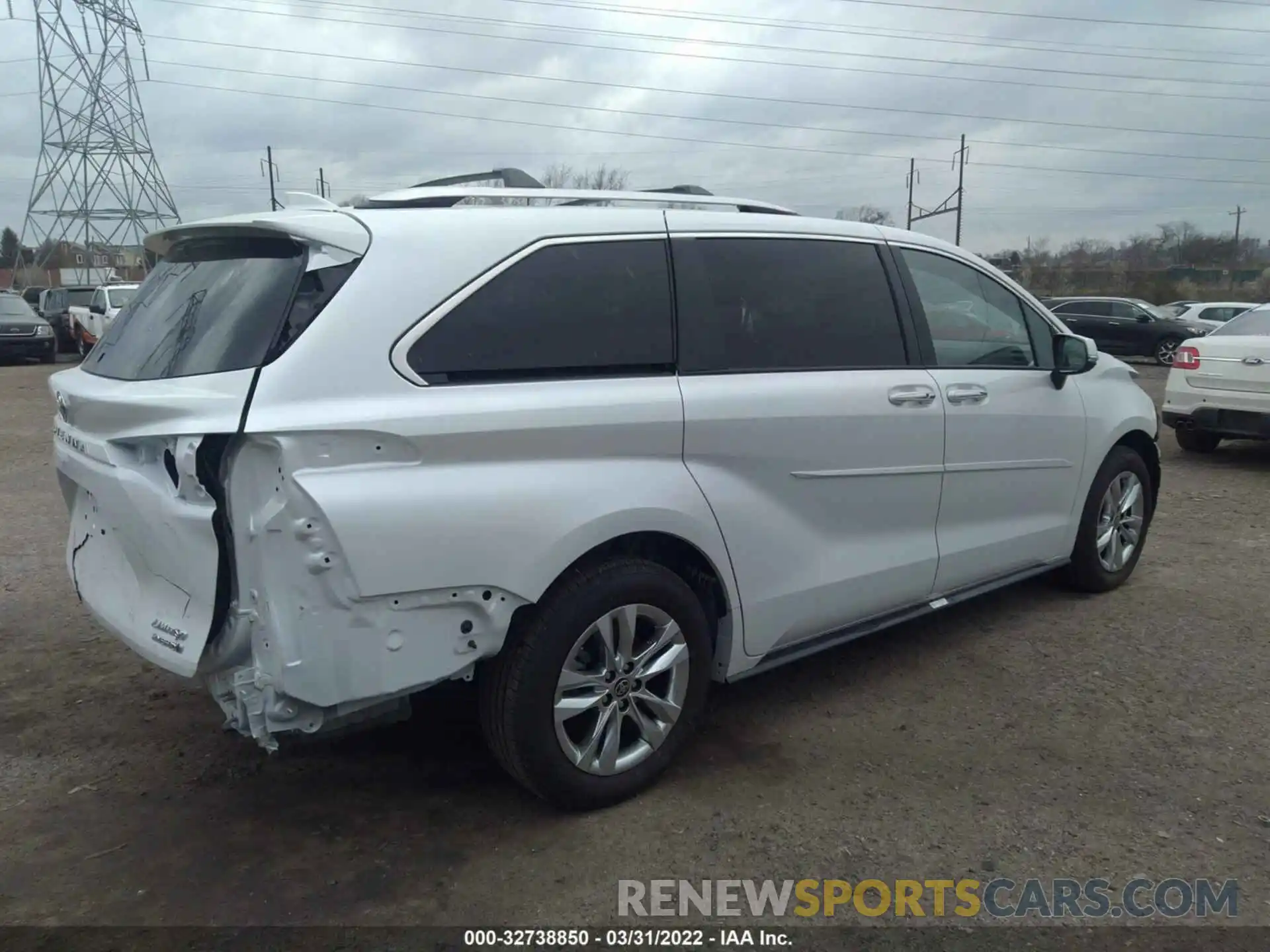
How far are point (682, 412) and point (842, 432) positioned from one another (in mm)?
764

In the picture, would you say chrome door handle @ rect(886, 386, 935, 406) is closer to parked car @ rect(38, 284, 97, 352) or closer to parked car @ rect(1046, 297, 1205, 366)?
parked car @ rect(1046, 297, 1205, 366)

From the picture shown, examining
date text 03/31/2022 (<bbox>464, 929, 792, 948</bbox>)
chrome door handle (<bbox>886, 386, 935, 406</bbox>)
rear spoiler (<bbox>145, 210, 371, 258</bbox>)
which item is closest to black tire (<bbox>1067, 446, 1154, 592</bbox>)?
chrome door handle (<bbox>886, 386, 935, 406</bbox>)

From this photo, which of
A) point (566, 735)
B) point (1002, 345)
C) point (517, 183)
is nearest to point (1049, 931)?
point (566, 735)

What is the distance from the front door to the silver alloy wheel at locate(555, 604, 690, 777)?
1.53 m

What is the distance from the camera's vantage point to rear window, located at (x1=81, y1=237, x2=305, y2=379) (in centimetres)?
269

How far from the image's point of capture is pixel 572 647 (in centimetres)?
292

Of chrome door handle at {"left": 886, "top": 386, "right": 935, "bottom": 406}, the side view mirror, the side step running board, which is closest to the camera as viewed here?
the side step running board

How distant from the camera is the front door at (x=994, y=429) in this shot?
4.14 meters

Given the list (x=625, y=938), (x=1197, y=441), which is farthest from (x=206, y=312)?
(x=1197, y=441)

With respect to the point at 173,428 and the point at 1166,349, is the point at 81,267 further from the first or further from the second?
the point at 173,428

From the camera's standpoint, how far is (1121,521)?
5238mm

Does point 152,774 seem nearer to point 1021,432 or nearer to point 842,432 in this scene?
point 842,432

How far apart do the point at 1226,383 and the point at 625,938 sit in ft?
27.6

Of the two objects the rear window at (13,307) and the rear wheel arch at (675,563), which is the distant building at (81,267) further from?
the rear wheel arch at (675,563)
